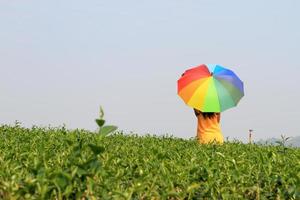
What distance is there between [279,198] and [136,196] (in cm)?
118

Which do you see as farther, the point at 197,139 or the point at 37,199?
the point at 197,139

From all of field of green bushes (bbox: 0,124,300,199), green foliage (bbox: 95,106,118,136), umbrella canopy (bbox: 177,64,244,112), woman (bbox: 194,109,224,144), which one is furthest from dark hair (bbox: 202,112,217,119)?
green foliage (bbox: 95,106,118,136)

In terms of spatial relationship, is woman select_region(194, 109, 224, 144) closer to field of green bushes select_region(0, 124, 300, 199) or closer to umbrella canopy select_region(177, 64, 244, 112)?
umbrella canopy select_region(177, 64, 244, 112)

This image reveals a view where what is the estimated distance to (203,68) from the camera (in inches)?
516

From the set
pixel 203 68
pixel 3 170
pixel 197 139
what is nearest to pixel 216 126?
pixel 197 139

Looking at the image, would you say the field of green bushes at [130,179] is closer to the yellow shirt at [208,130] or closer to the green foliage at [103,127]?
the green foliage at [103,127]

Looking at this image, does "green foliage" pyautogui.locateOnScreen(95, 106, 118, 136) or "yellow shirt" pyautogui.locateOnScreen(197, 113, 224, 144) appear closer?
"green foliage" pyautogui.locateOnScreen(95, 106, 118, 136)

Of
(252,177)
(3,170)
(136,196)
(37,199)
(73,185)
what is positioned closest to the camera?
(37,199)

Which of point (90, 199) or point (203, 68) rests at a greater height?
point (203, 68)

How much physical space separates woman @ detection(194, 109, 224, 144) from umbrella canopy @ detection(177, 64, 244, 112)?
34 cm

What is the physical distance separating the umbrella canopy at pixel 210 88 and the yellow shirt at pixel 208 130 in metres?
0.37

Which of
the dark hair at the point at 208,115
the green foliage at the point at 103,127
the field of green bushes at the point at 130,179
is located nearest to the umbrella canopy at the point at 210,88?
the dark hair at the point at 208,115

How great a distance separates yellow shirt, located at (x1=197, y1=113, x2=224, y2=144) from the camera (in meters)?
12.4

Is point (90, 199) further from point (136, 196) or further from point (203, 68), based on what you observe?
point (203, 68)
